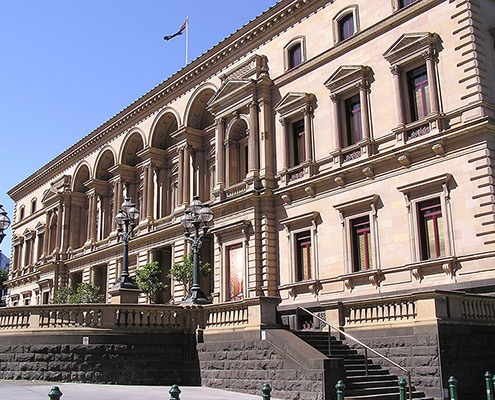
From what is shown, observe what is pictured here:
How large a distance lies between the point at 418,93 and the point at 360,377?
13318 mm

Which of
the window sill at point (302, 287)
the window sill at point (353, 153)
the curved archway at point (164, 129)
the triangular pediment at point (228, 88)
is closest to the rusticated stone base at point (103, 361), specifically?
the window sill at point (302, 287)

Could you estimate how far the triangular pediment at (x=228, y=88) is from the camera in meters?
33.8

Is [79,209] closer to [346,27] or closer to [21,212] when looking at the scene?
[21,212]

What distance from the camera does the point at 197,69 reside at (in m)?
39.0

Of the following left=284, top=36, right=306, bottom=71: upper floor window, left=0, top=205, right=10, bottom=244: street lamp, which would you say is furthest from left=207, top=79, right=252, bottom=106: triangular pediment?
left=0, top=205, right=10, bottom=244: street lamp

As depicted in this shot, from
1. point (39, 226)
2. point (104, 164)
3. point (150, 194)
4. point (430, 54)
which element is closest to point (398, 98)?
point (430, 54)

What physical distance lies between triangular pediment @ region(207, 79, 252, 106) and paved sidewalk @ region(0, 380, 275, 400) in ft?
59.3

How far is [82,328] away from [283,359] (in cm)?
729

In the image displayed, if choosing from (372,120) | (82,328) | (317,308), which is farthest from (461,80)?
(82,328)

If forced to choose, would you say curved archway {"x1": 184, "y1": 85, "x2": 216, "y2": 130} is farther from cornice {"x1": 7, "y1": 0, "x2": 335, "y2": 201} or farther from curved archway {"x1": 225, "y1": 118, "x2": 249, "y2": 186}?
curved archway {"x1": 225, "y1": 118, "x2": 249, "y2": 186}

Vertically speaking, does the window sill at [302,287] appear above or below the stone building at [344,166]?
below

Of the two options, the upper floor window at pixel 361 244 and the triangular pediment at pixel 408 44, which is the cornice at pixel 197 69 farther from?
the upper floor window at pixel 361 244

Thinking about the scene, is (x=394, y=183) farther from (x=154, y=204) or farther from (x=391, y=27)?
(x=154, y=204)

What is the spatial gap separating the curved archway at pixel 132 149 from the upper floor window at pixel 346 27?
1990 centimetres
